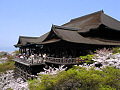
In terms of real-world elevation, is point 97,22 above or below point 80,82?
above

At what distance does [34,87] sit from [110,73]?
4385 millimetres

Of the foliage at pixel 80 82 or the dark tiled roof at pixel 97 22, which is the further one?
the dark tiled roof at pixel 97 22

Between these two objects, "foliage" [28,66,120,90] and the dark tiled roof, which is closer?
"foliage" [28,66,120,90]

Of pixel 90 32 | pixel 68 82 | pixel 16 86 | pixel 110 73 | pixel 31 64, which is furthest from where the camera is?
pixel 90 32

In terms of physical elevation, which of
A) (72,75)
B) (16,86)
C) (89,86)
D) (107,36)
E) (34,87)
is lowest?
(16,86)

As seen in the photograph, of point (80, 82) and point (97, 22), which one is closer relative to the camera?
point (80, 82)

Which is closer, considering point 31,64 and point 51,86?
point 51,86

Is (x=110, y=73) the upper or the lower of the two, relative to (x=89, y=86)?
upper

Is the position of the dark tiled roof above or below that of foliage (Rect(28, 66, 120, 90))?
above

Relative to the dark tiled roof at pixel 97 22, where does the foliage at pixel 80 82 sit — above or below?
below

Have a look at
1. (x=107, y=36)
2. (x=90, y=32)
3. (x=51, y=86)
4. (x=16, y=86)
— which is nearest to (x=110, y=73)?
(x=51, y=86)

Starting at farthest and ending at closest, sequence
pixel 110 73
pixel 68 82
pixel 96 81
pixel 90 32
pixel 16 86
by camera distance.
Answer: pixel 90 32 → pixel 16 86 → pixel 110 73 → pixel 68 82 → pixel 96 81

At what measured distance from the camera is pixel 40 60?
47.9 ft

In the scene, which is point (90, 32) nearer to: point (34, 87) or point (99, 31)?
point (99, 31)
